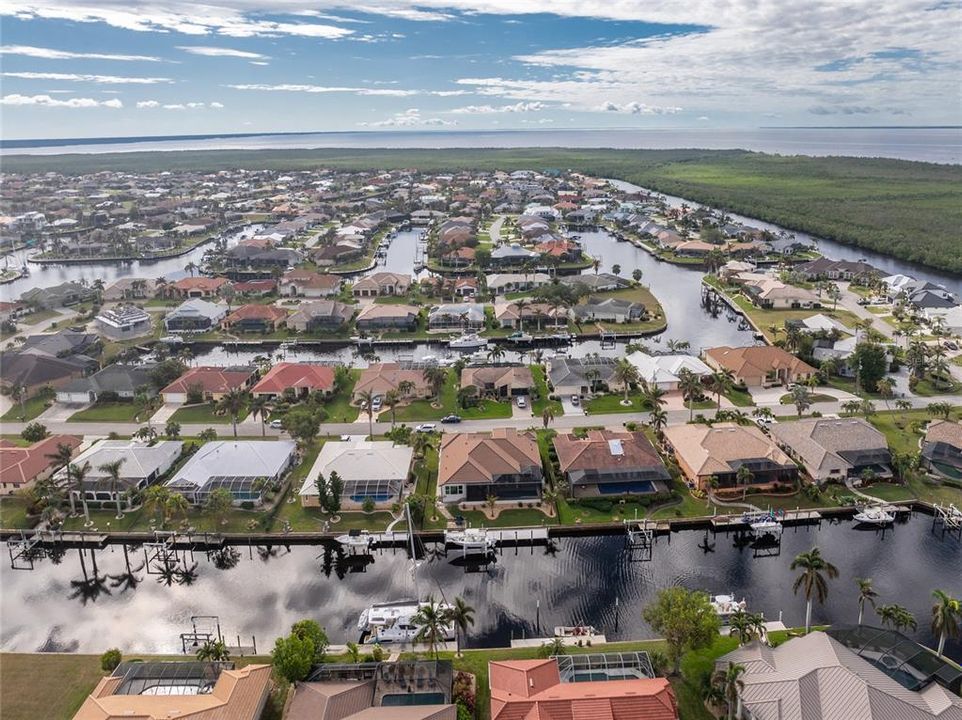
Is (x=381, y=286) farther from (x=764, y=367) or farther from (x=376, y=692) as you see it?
(x=376, y=692)

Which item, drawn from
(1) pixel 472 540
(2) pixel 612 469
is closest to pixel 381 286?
(2) pixel 612 469

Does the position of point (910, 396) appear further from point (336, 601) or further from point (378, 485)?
point (336, 601)

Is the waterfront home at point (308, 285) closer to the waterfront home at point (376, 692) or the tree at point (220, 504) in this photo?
the tree at point (220, 504)

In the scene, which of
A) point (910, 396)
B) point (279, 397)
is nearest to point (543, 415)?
point (279, 397)

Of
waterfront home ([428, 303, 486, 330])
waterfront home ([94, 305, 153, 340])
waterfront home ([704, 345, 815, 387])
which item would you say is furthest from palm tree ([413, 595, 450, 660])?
waterfront home ([94, 305, 153, 340])

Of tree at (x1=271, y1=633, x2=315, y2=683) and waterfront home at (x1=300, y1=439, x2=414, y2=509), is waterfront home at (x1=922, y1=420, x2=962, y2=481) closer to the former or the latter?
waterfront home at (x1=300, y1=439, x2=414, y2=509)

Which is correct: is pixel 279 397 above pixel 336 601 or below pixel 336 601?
above
